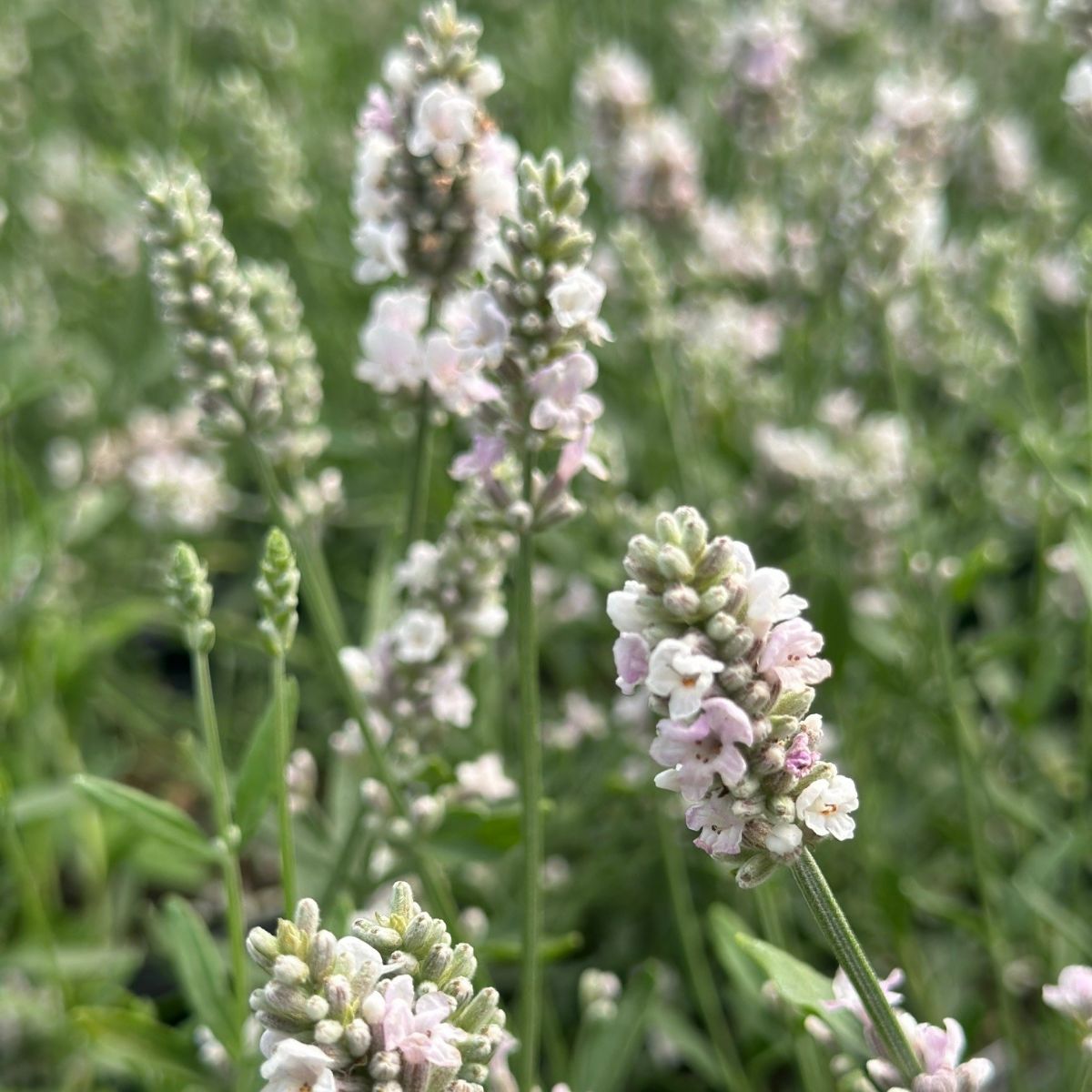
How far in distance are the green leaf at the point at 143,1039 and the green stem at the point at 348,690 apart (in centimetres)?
41

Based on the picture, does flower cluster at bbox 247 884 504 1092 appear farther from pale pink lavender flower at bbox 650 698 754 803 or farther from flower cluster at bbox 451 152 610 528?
flower cluster at bbox 451 152 610 528

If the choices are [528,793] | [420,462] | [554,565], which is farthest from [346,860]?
[554,565]

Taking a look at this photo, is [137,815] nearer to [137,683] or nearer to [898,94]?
[137,683]

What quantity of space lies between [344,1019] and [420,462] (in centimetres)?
106

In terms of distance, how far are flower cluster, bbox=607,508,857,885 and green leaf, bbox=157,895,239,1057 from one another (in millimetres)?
877

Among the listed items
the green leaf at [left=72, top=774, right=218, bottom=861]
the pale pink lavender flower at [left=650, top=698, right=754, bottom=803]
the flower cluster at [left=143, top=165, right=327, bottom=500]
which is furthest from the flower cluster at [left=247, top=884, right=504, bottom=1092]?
the flower cluster at [left=143, top=165, right=327, bottom=500]

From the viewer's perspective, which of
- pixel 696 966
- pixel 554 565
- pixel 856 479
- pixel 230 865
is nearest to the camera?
pixel 230 865

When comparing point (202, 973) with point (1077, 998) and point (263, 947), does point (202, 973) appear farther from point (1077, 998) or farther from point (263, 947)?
point (1077, 998)

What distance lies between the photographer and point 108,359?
14.8ft

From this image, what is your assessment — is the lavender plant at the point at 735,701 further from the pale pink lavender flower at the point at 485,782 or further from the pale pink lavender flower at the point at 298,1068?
the pale pink lavender flower at the point at 485,782

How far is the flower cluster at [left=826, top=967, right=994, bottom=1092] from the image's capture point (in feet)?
3.89

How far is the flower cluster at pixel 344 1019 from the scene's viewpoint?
1.06 metres

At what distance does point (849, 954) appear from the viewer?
3.80 ft

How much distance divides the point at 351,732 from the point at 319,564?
0.28 metres
